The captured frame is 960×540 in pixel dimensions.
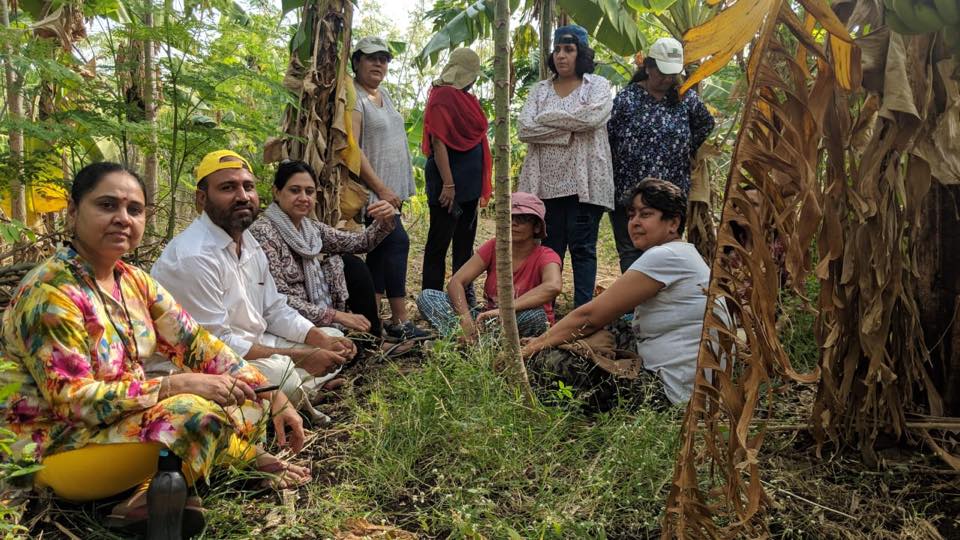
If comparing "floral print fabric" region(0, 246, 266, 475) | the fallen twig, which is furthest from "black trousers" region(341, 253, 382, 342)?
the fallen twig

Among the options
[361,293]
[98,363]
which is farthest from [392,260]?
[98,363]

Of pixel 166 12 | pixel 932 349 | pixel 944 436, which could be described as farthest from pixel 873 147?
pixel 166 12

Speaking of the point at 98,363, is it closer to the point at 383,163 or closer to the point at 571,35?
the point at 383,163

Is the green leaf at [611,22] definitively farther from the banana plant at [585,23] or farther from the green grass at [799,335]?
the green grass at [799,335]

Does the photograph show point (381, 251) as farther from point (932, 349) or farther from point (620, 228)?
point (932, 349)

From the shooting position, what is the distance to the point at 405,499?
2629 millimetres

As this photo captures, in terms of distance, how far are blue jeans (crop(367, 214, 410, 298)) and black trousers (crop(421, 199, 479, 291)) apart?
6.8 inches

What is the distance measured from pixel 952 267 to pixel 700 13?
4.24 metres

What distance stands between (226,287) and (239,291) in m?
0.07

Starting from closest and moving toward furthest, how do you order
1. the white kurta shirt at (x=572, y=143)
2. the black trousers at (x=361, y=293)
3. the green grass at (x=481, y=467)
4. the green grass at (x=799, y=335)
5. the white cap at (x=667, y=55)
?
the green grass at (x=481, y=467) < the green grass at (x=799, y=335) < the black trousers at (x=361, y=293) < the white cap at (x=667, y=55) < the white kurta shirt at (x=572, y=143)

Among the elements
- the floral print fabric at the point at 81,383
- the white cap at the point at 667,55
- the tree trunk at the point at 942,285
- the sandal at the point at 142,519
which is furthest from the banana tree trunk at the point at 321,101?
the tree trunk at the point at 942,285

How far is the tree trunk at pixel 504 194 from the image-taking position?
2.83 m

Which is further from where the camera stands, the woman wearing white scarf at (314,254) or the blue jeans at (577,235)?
the blue jeans at (577,235)

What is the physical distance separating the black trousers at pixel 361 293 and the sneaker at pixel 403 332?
6.2 inches
